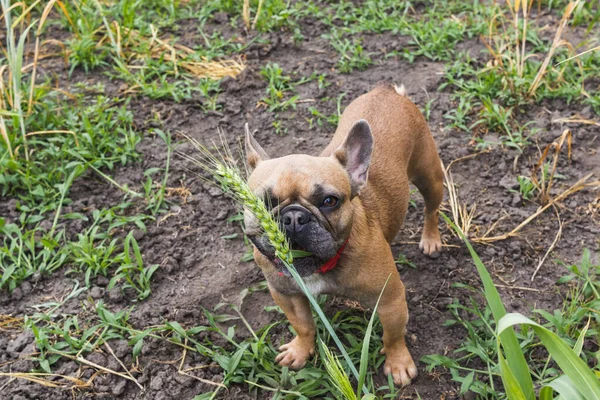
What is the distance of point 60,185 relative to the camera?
5145 millimetres

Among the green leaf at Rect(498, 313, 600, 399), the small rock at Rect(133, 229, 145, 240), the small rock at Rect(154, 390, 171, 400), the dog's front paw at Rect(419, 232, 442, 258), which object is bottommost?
A: the small rock at Rect(154, 390, 171, 400)

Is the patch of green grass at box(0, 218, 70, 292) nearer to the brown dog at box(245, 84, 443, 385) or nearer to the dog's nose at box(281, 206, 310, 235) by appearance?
the brown dog at box(245, 84, 443, 385)

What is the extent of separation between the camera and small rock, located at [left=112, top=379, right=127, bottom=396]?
12.5 ft

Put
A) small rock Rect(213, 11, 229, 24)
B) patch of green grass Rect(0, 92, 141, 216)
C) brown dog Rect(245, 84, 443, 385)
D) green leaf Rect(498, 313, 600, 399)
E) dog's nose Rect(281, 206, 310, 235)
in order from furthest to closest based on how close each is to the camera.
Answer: small rock Rect(213, 11, 229, 24) → patch of green grass Rect(0, 92, 141, 216) → brown dog Rect(245, 84, 443, 385) → dog's nose Rect(281, 206, 310, 235) → green leaf Rect(498, 313, 600, 399)

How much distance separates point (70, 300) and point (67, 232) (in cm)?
71

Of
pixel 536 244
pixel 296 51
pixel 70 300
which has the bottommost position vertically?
pixel 70 300

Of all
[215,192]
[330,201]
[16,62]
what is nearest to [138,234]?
[215,192]

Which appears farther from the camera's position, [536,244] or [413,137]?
[536,244]

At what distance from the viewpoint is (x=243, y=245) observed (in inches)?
189

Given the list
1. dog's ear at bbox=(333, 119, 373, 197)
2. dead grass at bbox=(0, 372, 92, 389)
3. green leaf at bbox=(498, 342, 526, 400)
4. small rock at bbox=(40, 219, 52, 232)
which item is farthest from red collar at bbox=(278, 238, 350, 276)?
small rock at bbox=(40, 219, 52, 232)

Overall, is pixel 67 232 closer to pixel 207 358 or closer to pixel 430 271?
pixel 207 358

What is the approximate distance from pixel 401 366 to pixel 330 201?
4.11 feet

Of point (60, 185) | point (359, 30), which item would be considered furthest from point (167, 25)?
point (60, 185)

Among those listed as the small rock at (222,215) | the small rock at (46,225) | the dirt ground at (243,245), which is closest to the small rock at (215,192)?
the dirt ground at (243,245)
